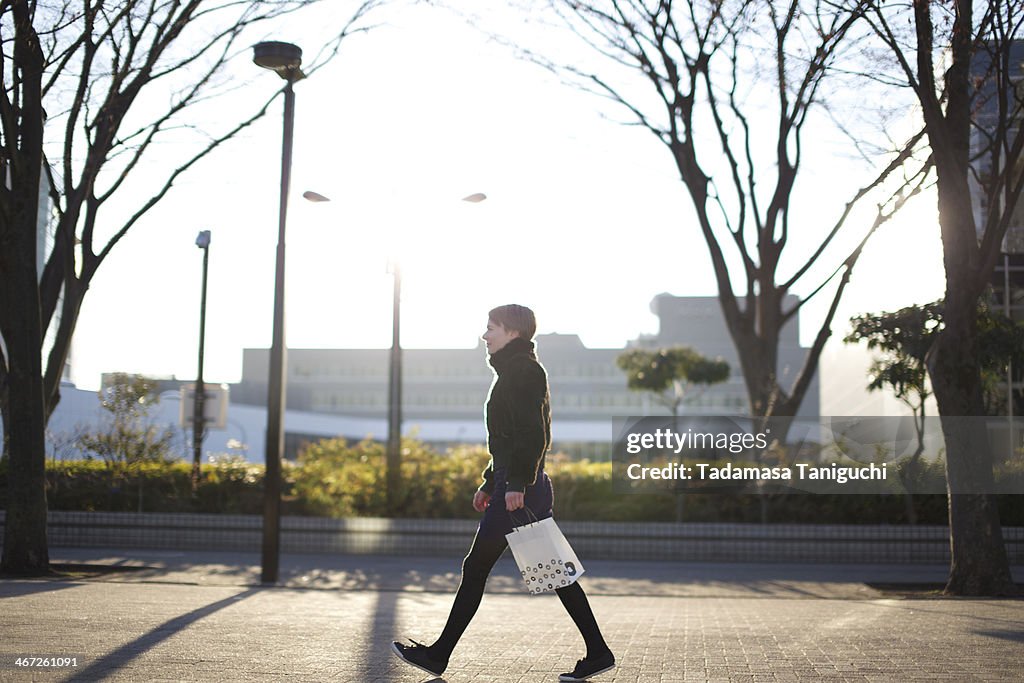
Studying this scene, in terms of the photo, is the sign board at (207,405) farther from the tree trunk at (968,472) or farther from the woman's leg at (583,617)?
the woman's leg at (583,617)

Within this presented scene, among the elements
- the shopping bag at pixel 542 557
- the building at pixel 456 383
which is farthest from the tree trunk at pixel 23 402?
the building at pixel 456 383

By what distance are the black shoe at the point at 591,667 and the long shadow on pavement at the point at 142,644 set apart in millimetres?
2066

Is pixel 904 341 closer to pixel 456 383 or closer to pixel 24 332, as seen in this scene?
pixel 24 332

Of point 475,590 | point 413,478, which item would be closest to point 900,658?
point 475,590

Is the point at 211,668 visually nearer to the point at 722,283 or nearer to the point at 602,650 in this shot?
the point at 602,650

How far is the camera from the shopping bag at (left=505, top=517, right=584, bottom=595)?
5348 mm

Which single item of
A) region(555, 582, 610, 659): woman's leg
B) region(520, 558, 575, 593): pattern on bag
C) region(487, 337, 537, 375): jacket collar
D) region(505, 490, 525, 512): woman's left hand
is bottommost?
region(555, 582, 610, 659): woman's leg

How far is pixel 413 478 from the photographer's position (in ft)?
54.7

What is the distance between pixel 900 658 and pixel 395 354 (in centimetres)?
1300

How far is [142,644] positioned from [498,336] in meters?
2.61

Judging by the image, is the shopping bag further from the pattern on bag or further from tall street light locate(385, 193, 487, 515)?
tall street light locate(385, 193, 487, 515)

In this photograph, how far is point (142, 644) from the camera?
642cm

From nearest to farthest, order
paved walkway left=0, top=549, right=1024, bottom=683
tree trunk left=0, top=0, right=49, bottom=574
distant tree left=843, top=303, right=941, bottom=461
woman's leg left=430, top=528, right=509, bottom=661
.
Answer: woman's leg left=430, top=528, right=509, bottom=661 < paved walkway left=0, top=549, right=1024, bottom=683 < tree trunk left=0, top=0, right=49, bottom=574 < distant tree left=843, top=303, right=941, bottom=461
